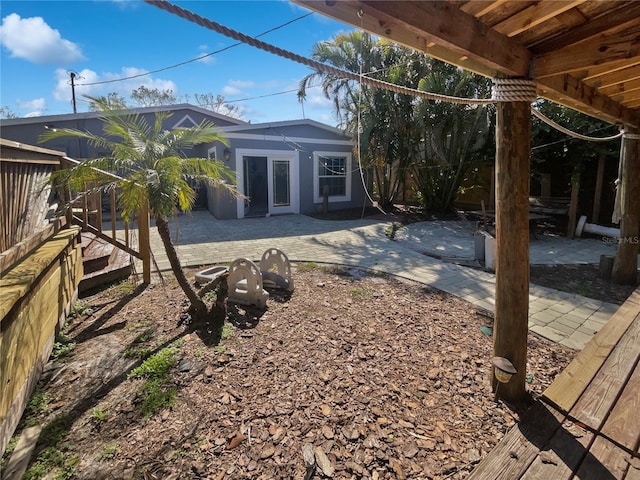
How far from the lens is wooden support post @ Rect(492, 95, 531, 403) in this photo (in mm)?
2029

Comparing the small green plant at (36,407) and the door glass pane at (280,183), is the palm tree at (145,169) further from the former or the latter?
the door glass pane at (280,183)

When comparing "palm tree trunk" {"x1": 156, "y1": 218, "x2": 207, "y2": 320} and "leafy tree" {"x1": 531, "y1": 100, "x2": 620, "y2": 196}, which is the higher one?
"leafy tree" {"x1": 531, "y1": 100, "x2": 620, "y2": 196}

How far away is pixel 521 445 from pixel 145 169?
3517mm

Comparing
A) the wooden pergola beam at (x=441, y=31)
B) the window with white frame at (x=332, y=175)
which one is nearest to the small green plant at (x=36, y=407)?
the wooden pergola beam at (x=441, y=31)

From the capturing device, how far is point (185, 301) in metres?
3.83

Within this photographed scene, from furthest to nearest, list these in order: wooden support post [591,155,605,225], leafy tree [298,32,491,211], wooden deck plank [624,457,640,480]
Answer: leafy tree [298,32,491,211] < wooden support post [591,155,605,225] < wooden deck plank [624,457,640,480]

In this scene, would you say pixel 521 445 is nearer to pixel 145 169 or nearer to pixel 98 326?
pixel 145 169

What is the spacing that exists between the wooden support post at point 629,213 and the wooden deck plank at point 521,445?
3.87m

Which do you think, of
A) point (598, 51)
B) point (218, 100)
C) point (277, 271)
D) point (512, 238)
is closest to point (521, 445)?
point (512, 238)

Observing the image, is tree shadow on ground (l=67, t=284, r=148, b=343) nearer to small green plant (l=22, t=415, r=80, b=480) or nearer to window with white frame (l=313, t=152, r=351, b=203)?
small green plant (l=22, t=415, r=80, b=480)

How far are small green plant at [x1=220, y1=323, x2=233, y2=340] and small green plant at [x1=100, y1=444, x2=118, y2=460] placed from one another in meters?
1.23

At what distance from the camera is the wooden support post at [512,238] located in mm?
2029

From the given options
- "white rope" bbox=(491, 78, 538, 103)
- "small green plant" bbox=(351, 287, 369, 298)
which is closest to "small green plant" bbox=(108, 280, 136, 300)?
"small green plant" bbox=(351, 287, 369, 298)

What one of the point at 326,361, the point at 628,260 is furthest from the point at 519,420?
the point at 628,260
